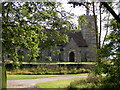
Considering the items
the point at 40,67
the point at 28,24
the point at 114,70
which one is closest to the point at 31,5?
the point at 28,24

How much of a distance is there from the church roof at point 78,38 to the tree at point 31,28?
14.8 inches

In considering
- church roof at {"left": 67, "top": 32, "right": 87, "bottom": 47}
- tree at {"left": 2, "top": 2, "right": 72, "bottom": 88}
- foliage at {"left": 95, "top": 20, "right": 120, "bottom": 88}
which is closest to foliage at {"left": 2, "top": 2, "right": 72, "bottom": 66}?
tree at {"left": 2, "top": 2, "right": 72, "bottom": 88}

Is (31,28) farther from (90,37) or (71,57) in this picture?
(90,37)

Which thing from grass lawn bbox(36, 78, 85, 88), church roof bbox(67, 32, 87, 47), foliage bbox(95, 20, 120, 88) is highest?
church roof bbox(67, 32, 87, 47)

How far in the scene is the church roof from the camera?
13.3 feet

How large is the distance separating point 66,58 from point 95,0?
148cm

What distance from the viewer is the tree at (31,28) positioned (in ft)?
10.3

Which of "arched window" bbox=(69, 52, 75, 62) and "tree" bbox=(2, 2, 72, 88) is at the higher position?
"tree" bbox=(2, 2, 72, 88)

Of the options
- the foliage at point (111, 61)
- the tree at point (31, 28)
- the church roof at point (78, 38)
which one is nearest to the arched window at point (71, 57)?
the church roof at point (78, 38)

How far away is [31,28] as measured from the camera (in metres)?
3.33

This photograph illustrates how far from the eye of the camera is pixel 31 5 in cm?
346

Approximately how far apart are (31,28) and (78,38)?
1377 millimetres

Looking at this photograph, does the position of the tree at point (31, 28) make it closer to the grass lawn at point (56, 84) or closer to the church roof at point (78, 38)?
the church roof at point (78, 38)

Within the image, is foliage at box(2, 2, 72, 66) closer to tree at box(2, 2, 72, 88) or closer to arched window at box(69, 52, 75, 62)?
tree at box(2, 2, 72, 88)
